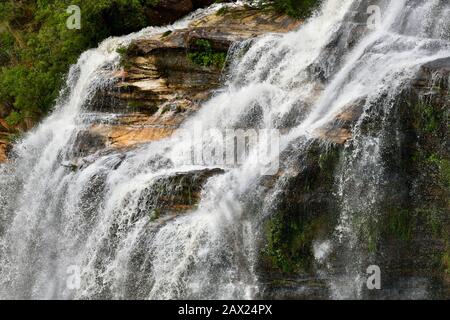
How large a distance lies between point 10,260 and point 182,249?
640 cm

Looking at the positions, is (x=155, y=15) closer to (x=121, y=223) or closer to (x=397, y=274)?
(x=121, y=223)

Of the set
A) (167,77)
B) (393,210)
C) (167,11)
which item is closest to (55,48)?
(167,11)

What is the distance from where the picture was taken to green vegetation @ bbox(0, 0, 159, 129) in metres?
19.1

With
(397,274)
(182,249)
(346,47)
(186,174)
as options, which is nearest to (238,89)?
(346,47)

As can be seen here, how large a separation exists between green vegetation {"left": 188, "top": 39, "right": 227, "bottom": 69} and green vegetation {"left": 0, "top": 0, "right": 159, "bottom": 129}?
160 inches

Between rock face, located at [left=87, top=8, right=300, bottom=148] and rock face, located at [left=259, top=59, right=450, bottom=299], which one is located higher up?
rock face, located at [left=87, top=8, right=300, bottom=148]

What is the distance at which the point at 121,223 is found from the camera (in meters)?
11.4

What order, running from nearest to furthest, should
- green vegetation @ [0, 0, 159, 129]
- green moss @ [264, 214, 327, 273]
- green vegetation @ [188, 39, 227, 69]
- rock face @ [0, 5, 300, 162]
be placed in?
green moss @ [264, 214, 327, 273] → rock face @ [0, 5, 300, 162] → green vegetation @ [188, 39, 227, 69] → green vegetation @ [0, 0, 159, 129]

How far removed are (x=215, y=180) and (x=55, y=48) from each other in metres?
11.3

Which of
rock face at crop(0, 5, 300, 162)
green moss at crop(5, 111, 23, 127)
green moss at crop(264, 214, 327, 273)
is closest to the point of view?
green moss at crop(264, 214, 327, 273)

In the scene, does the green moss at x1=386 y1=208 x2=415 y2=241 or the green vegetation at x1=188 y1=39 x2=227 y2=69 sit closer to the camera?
the green moss at x1=386 y1=208 x2=415 y2=241

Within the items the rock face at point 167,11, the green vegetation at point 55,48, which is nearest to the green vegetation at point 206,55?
the rock face at point 167,11
